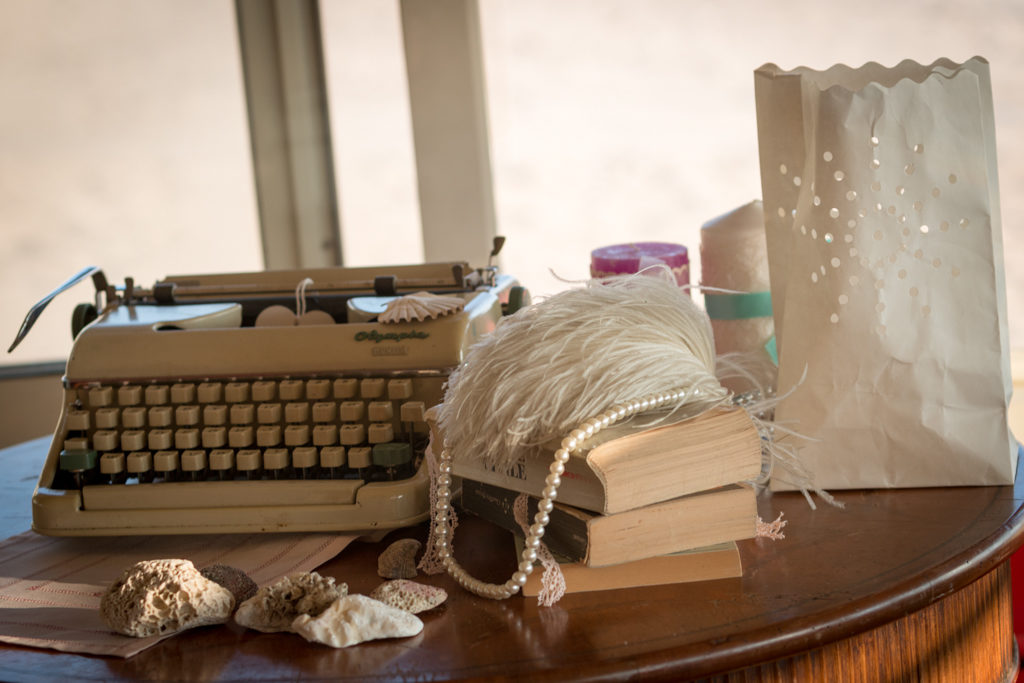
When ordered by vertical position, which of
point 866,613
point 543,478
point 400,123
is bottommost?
point 866,613

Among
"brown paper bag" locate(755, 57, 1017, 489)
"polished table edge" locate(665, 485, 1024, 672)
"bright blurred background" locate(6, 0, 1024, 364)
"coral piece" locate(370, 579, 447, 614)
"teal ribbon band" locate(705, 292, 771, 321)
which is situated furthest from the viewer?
"bright blurred background" locate(6, 0, 1024, 364)

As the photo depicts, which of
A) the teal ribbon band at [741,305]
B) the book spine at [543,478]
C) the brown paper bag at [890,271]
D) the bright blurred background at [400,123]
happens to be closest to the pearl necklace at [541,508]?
the book spine at [543,478]

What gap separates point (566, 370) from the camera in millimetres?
872

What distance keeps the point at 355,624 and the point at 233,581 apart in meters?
0.17

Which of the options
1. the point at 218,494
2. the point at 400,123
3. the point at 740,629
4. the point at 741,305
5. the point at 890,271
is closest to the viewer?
the point at 740,629

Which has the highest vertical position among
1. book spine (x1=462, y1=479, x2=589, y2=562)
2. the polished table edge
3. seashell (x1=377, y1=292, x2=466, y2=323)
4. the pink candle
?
the pink candle

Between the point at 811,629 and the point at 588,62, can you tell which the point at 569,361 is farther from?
the point at 588,62

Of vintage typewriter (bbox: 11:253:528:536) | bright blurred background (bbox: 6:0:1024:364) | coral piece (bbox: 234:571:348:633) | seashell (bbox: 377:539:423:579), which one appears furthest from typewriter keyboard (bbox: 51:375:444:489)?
bright blurred background (bbox: 6:0:1024:364)

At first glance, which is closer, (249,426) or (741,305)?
(249,426)

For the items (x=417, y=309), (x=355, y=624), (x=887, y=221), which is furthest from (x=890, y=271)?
(x=355, y=624)

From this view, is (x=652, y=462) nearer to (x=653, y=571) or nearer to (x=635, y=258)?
(x=653, y=571)

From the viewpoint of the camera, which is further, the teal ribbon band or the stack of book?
the teal ribbon band

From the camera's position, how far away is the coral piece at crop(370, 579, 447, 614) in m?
0.85

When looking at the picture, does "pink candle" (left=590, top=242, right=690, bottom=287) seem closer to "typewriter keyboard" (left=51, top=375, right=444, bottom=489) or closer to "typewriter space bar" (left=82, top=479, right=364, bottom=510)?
"typewriter keyboard" (left=51, top=375, right=444, bottom=489)
